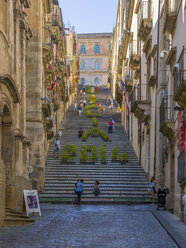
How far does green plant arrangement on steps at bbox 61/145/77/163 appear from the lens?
34.8m

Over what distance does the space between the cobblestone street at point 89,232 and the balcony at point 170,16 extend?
7071mm

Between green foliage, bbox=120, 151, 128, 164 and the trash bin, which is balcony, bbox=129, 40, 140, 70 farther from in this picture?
the trash bin

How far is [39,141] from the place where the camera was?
30.4m

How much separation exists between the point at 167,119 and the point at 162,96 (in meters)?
3.47

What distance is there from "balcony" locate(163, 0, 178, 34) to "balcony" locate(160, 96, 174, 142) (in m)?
2.86

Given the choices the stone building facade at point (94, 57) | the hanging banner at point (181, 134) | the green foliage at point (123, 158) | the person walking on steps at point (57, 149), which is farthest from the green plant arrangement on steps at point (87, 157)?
the stone building facade at point (94, 57)

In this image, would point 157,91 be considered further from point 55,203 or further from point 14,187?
point 14,187

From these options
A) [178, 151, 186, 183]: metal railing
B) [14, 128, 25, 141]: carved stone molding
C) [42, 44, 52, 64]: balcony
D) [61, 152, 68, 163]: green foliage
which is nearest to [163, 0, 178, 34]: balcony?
[178, 151, 186, 183]: metal railing

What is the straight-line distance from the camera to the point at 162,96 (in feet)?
81.8

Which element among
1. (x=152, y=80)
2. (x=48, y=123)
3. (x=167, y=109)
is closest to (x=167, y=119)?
(x=167, y=109)

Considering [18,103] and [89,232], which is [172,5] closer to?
[18,103]

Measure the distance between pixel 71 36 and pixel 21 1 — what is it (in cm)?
6135

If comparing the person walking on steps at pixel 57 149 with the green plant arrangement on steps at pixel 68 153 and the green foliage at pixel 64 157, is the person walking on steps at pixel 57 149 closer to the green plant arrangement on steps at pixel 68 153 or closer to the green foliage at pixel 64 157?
the green plant arrangement on steps at pixel 68 153

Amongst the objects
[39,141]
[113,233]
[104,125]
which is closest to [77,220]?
[113,233]
